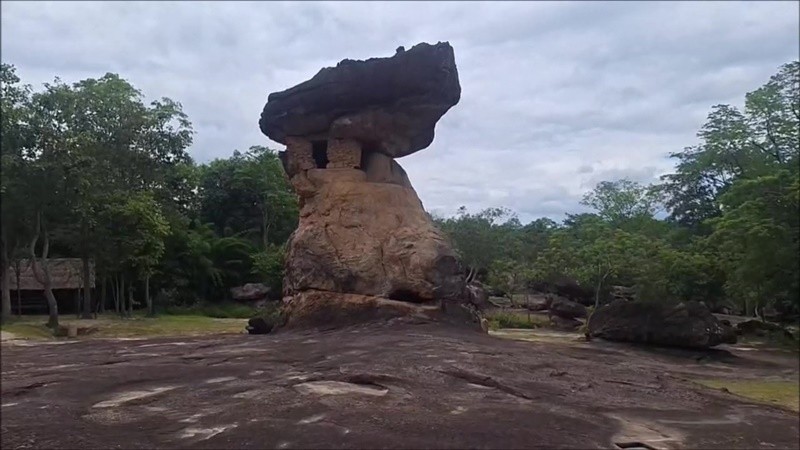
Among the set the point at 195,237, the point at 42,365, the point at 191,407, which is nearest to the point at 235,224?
the point at 195,237

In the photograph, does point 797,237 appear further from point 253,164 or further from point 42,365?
point 253,164

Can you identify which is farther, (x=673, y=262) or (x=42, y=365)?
(x=673, y=262)

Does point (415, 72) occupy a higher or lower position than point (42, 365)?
higher

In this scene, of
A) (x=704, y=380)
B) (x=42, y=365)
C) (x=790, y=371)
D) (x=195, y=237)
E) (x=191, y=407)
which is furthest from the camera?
(x=195, y=237)

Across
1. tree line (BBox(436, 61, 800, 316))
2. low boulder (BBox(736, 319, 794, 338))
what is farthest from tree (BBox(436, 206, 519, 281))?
low boulder (BBox(736, 319, 794, 338))

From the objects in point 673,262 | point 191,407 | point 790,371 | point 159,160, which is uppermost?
point 159,160

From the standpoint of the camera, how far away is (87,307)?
26.1 m

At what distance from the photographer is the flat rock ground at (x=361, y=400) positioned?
7.83 metres

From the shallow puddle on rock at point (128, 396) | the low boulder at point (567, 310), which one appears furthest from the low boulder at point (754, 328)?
the shallow puddle on rock at point (128, 396)

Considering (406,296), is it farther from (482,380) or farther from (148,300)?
(148,300)

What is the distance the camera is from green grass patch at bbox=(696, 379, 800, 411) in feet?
46.6

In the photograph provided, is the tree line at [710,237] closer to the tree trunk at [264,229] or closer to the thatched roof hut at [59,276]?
the tree trunk at [264,229]

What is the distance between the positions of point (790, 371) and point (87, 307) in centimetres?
2254

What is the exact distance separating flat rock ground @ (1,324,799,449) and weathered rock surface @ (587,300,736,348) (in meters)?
8.73
